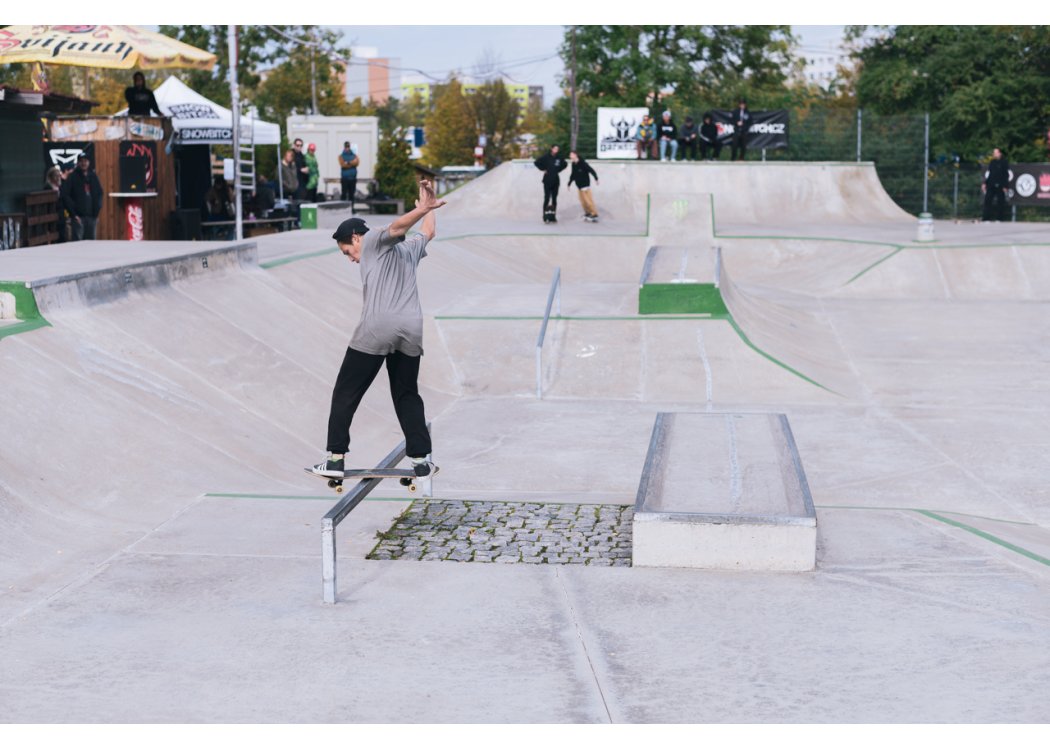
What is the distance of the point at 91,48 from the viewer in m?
17.9

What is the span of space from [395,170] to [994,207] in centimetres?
1792

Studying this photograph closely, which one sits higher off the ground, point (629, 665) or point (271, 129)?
point (271, 129)

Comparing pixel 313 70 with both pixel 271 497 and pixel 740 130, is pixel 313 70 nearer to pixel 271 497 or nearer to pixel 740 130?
pixel 740 130

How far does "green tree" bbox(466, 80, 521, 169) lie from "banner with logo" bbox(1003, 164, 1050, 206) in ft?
165

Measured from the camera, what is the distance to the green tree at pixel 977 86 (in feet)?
145

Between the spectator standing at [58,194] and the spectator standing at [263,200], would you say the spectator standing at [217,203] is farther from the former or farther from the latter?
the spectator standing at [58,194]

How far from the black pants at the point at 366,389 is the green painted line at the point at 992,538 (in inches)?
138

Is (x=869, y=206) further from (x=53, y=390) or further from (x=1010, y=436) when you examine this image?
(x=53, y=390)

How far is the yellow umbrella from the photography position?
58.0ft

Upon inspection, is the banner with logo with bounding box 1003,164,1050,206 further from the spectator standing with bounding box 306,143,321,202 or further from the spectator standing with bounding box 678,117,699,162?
the spectator standing with bounding box 306,143,321,202

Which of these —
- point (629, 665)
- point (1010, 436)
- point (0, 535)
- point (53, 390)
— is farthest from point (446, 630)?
point (1010, 436)

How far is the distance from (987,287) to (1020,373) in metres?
8.00

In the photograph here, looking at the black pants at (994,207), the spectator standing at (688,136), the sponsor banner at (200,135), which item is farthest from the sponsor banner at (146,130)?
the black pants at (994,207)

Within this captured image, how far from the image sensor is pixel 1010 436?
11.9 m
